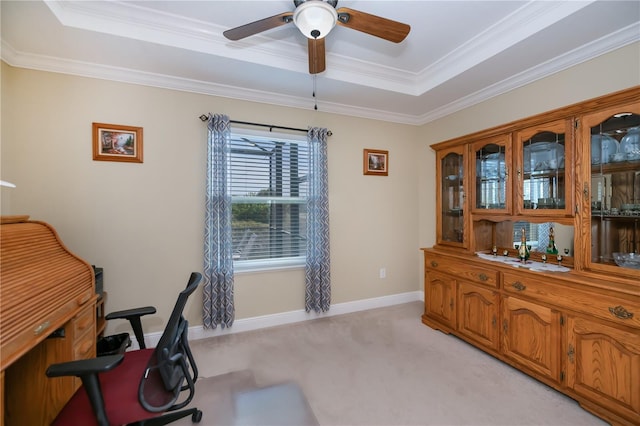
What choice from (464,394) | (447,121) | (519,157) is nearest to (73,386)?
(464,394)

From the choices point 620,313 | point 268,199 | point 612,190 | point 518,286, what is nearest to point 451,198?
point 518,286

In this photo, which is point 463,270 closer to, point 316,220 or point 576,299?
point 576,299

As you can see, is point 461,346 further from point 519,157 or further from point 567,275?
point 519,157

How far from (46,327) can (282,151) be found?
2.39 meters

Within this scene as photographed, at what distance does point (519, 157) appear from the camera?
2381 millimetres

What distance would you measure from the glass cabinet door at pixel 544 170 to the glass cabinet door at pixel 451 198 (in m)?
0.56

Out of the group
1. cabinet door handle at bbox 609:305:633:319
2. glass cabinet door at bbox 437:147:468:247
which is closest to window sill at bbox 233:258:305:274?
glass cabinet door at bbox 437:147:468:247

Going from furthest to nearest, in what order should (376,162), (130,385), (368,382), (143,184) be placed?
(376,162) → (143,184) → (368,382) → (130,385)

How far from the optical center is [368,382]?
2090mm

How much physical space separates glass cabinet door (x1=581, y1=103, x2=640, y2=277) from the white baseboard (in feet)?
7.15

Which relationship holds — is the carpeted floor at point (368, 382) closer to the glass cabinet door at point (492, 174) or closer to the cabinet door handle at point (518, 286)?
the cabinet door handle at point (518, 286)

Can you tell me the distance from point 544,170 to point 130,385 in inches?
129

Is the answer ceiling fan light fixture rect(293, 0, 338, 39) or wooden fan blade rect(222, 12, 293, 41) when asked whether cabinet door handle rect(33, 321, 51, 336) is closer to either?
wooden fan blade rect(222, 12, 293, 41)

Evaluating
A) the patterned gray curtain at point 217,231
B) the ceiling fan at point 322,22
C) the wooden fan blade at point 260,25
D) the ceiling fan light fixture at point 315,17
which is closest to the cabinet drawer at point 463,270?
A: the ceiling fan at point 322,22
